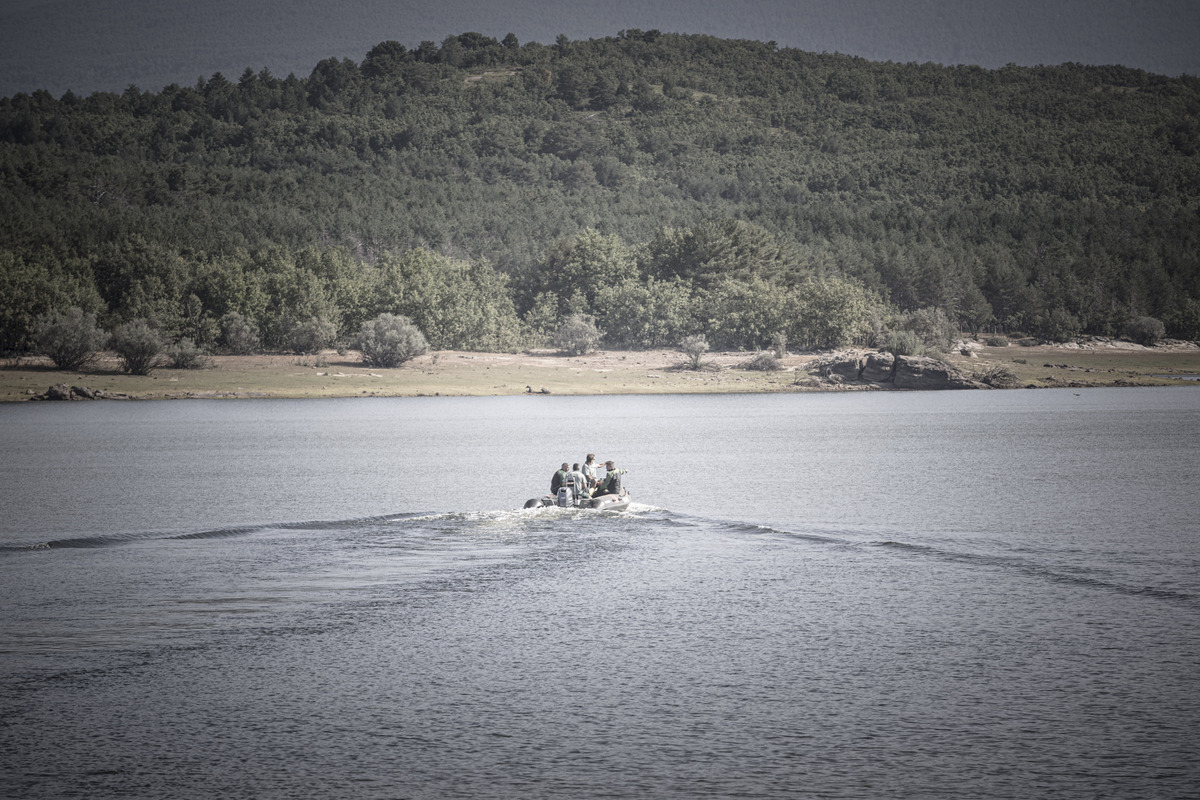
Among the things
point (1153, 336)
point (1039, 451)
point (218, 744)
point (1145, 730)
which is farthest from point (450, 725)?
point (1153, 336)

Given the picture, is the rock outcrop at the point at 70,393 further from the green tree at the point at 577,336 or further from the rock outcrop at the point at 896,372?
the rock outcrop at the point at 896,372

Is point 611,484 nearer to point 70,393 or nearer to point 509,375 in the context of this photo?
Answer: point 70,393

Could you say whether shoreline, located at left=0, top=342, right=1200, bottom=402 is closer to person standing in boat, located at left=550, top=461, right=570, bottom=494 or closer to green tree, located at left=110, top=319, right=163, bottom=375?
green tree, located at left=110, top=319, right=163, bottom=375

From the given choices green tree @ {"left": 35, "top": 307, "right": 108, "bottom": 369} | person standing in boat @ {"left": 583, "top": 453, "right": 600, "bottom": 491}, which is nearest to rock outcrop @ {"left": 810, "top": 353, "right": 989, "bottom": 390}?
green tree @ {"left": 35, "top": 307, "right": 108, "bottom": 369}

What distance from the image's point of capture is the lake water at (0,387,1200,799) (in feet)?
56.3

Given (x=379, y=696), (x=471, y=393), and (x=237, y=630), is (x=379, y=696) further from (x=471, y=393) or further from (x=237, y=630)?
(x=471, y=393)

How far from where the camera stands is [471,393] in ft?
424

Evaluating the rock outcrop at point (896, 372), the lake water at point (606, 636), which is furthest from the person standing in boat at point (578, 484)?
the rock outcrop at point (896, 372)

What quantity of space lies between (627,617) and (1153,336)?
580ft

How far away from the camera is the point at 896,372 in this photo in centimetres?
14088

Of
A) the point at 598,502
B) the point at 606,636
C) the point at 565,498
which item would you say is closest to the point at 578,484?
the point at 565,498

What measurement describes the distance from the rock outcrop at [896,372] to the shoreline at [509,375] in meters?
1.60

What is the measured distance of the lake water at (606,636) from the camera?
56.3ft

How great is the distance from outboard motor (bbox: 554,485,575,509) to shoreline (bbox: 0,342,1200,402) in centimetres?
8188
